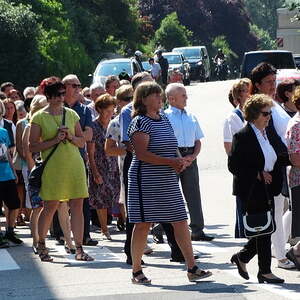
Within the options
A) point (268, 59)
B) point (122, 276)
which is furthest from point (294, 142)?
point (268, 59)

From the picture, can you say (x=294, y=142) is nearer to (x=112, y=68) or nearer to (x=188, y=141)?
(x=188, y=141)

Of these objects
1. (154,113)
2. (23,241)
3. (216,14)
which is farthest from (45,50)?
(216,14)

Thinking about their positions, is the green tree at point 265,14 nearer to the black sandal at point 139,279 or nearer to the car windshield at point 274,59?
the car windshield at point 274,59

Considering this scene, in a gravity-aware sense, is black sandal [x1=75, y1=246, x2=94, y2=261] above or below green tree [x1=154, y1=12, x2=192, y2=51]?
below

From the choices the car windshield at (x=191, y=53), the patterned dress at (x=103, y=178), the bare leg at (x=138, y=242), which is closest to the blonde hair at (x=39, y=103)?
the patterned dress at (x=103, y=178)

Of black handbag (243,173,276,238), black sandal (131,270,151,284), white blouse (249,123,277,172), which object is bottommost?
black sandal (131,270,151,284)

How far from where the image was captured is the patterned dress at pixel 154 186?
9711 millimetres

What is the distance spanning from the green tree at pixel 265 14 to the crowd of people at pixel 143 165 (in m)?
136

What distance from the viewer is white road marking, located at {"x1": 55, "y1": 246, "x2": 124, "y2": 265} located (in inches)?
455

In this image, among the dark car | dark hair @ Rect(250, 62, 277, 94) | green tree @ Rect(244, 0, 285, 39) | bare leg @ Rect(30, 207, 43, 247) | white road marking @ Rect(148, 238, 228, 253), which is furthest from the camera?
green tree @ Rect(244, 0, 285, 39)

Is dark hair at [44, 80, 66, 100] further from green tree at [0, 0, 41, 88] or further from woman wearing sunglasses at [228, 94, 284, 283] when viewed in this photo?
green tree at [0, 0, 41, 88]

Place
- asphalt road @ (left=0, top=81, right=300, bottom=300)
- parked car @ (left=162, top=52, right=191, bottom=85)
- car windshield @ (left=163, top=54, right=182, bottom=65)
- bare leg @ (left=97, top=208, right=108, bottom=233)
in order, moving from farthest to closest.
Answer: car windshield @ (left=163, top=54, right=182, bottom=65) < parked car @ (left=162, top=52, right=191, bottom=85) < bare leg @ (left=97, top=208, right=108, bottom=233) < asphalt road @ (left=0, top=81, right=300, bottom=300)

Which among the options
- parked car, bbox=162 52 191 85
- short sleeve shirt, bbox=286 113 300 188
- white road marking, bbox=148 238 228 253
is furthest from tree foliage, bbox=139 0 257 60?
short sleeve shirt, bbox=286 113 300 188

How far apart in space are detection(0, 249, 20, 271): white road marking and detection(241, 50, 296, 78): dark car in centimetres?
2049
